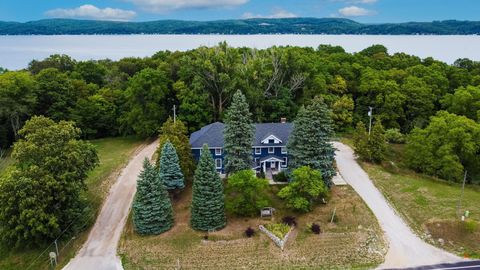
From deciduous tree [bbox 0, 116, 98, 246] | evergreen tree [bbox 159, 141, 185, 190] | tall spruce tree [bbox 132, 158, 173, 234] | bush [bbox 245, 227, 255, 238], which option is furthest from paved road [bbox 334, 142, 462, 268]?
deciduous tree [bbox 0, 116, 98, 246]

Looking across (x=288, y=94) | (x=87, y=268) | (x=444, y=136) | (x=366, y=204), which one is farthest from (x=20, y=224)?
(x=444, y=136)

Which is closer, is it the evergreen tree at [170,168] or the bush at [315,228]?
the bush at [315,228]

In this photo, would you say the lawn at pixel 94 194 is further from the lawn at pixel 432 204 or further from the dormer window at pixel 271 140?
the lawn at pixel 432 204

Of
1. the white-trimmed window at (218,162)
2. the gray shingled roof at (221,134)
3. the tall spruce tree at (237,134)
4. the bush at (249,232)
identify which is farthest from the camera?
the white-trimmed window at (218,162)

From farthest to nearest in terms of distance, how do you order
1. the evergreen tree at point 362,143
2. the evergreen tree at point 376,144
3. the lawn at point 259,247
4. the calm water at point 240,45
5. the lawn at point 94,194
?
the calm water at point 240,45, the evergreen tree at point 362,143, the evergreen tree at point 376,144, the lawn at point 94,194, the lawn at point 259,247

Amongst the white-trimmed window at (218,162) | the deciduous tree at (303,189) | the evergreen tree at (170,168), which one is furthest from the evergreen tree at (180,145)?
the deciduous tree at (303,189)

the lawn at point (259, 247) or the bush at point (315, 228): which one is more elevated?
the bush at point (315, 228)

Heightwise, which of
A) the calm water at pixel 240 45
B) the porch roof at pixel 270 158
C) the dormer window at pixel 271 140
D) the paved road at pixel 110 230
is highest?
the calm water at pixel 240 45
